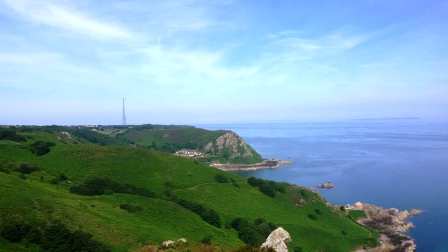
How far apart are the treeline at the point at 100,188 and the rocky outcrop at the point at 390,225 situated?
45.2m

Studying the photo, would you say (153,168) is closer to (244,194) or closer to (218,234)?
(244,194)

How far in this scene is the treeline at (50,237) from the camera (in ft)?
108

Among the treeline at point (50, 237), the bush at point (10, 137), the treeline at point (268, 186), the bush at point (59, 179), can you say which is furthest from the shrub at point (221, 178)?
the treeline at point (50, 237)

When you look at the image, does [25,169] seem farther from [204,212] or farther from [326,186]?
[326,186]

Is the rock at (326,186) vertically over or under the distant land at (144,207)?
under

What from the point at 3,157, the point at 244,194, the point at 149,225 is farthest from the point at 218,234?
the point at 3,157

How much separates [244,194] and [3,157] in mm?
50433

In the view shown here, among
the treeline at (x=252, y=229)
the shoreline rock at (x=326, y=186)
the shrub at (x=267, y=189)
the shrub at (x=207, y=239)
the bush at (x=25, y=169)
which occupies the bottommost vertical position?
the shoreline rock at (x=326, y=186)

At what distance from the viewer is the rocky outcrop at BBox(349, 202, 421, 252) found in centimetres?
8100

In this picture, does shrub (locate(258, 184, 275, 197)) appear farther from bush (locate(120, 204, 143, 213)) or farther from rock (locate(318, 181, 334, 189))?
rock (locate(318, 181, 334, 189))

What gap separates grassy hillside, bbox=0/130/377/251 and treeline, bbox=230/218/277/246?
2.39ft

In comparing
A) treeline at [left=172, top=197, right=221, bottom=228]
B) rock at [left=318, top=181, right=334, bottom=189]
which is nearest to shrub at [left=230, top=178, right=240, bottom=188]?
treeline at [left=172, top=197, right=221, bottom=228]

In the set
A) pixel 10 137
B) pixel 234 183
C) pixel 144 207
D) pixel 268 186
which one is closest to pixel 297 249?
pixel 144 207

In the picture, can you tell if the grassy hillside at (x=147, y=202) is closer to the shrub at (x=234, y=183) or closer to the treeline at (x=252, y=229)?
the shrub at (x=234, y=183)
